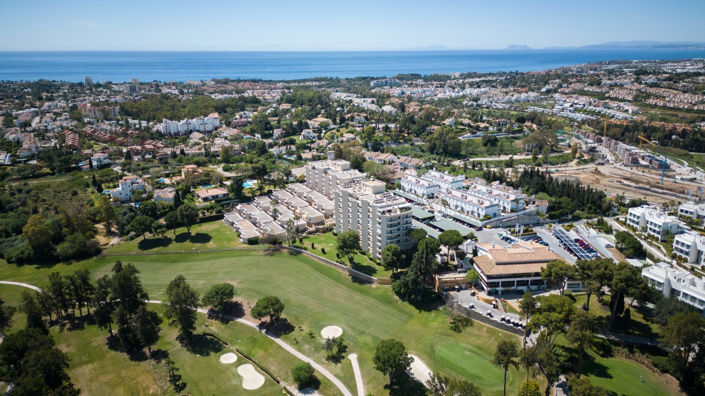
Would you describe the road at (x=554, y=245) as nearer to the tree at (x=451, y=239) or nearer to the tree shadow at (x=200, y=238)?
the tree at (x=451, y=239)

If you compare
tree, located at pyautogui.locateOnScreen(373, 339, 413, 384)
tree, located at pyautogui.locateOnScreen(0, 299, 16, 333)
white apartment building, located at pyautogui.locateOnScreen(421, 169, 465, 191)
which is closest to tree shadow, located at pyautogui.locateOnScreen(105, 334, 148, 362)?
tree, located at pyautogui.locateOnScreen(0, 299, 16, 333)

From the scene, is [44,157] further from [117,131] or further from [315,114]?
[315,114]

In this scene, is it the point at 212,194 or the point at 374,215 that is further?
the point at 212,194

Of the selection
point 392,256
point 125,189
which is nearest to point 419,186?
point 392,256

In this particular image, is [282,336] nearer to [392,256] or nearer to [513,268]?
[392,256]

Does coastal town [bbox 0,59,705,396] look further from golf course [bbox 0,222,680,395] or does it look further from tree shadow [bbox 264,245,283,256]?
tree shadow [bbox 264,245,283,256]

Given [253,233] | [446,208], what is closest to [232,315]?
[253,233]
